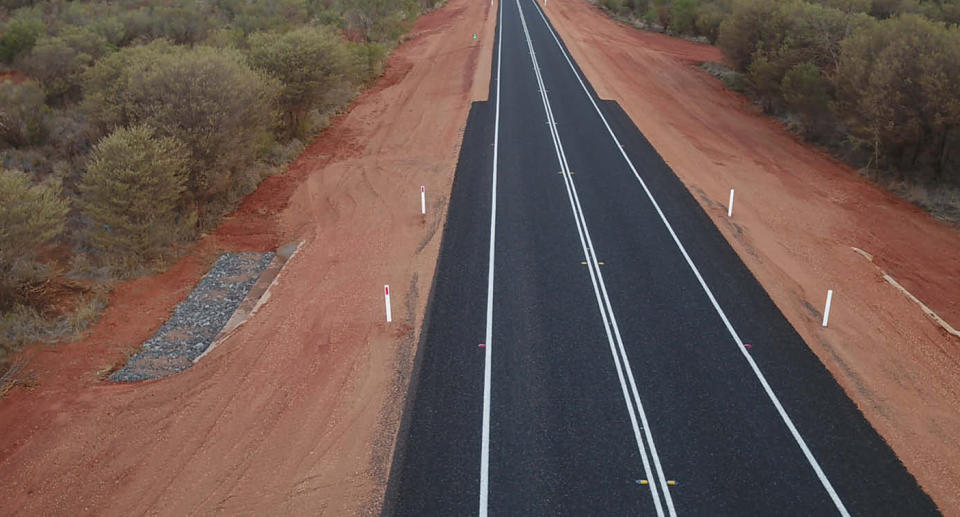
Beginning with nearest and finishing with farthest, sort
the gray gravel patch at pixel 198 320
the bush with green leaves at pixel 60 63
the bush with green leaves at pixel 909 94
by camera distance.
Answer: the gray gravel patch at pixel 198 320 < the bush with green leaves at pixel 909 94 < the bush with green leaves at pixel 60 63

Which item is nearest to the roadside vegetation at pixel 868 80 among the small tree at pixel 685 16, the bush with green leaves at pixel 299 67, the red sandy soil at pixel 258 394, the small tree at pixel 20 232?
the small tree at pixel 685 16

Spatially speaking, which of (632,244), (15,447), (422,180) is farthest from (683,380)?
(422,180)

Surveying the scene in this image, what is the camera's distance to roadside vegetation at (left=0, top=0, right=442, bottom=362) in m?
17.5

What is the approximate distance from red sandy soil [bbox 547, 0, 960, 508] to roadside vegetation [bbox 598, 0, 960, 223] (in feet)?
3.92

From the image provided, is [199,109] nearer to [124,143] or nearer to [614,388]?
[124,143]

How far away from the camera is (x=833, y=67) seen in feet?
114

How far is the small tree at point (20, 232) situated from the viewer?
54.7 feet

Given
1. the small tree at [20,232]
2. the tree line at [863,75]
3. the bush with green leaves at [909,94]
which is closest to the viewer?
the small tree at [20,232]

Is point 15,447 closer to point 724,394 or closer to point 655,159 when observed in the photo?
point 724,394

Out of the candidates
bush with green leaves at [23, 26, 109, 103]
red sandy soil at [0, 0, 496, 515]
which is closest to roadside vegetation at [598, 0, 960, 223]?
red sandy soil at [0, 0, 496, 515]

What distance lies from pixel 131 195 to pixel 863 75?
82.6 ft

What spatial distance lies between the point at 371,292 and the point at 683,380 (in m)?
7.81

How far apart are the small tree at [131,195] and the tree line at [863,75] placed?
23.3 metres

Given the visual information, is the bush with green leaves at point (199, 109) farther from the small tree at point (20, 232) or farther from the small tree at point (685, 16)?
the small tree at point (685, 16)
